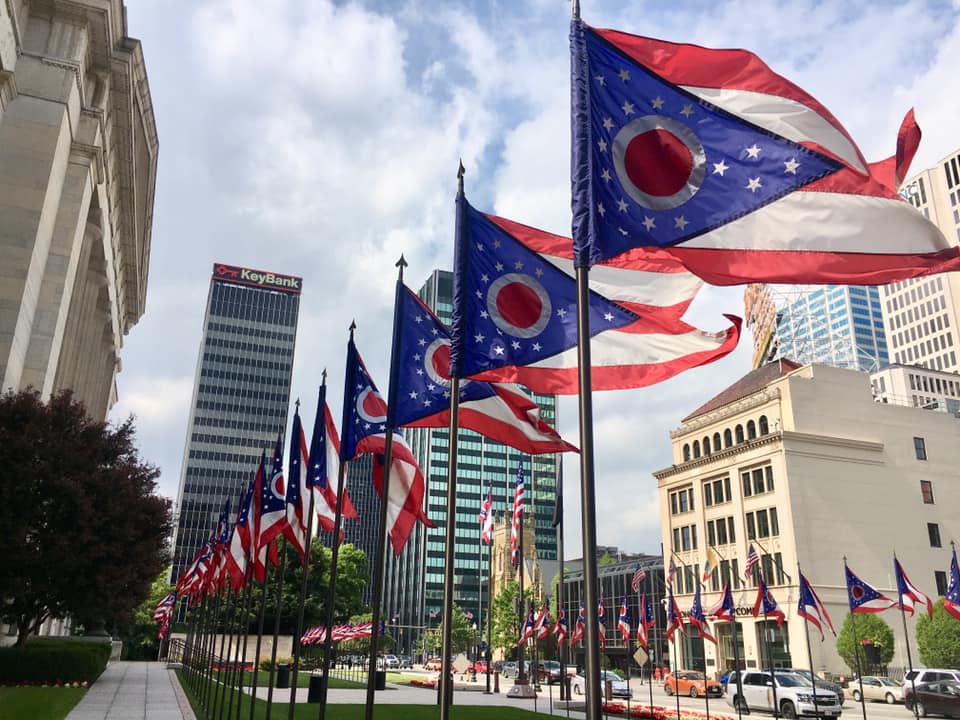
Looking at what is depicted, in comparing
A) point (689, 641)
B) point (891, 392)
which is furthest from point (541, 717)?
point (891, 392)

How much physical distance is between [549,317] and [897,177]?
176 inches

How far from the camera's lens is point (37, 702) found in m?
23.2

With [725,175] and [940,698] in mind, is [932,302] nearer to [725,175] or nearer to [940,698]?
[940,698]

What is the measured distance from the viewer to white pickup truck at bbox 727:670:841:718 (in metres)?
31.8

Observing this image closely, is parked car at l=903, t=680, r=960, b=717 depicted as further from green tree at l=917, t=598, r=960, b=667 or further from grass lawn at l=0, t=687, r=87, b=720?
grass lawn at l=0, t=687, r=87, b=720

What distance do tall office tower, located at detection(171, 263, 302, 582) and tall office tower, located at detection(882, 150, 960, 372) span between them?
411 ft

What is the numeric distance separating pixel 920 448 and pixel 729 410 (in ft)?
54.6

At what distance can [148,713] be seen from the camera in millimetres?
24688

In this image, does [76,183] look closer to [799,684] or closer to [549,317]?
[549,317]

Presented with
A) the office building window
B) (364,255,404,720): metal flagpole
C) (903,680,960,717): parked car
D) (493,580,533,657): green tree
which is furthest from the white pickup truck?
(493,580,533,657): green tree

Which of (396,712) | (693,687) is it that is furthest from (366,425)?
(693,687)

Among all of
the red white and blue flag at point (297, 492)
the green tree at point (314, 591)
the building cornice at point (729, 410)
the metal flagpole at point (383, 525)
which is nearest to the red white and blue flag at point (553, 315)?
the metal flagpole at point (383, 525)

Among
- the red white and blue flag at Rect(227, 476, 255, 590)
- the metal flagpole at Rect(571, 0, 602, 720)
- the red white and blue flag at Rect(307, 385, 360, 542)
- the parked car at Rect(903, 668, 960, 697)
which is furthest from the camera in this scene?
the parked car at Rect(903, 668, 960, 697)

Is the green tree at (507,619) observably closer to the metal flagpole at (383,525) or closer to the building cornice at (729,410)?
the building cornice at (729,410)
